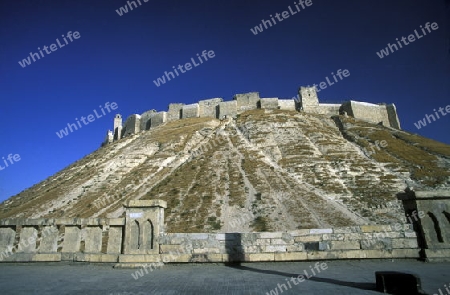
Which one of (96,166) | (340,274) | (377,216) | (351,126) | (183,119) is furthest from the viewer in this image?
(183,119)

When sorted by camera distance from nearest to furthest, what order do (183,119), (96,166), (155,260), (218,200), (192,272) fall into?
(192,272) → (155,260) → (218,200) → (96,166) → (183,119)

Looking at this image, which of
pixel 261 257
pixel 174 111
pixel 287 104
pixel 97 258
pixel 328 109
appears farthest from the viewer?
pixel 174 111

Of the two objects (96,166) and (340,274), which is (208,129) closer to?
(96,166)

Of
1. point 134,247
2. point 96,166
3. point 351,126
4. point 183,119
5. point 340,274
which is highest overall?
point 183,119

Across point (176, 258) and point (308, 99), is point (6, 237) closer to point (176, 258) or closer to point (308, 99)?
point (176, 258)

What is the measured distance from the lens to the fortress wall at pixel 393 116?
57.3 m

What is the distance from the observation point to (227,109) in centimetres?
5806

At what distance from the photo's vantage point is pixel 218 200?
89.8 ft

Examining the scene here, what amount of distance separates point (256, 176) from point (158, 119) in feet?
115

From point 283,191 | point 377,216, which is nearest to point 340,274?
point 377,216

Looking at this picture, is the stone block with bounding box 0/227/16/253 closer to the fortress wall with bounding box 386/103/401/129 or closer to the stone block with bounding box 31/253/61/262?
the stone block with bounding box 31/253/61/262

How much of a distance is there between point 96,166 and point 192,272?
40028 millimetres

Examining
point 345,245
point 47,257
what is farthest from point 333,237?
point 47,257

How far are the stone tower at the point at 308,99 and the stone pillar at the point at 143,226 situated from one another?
52.5m
